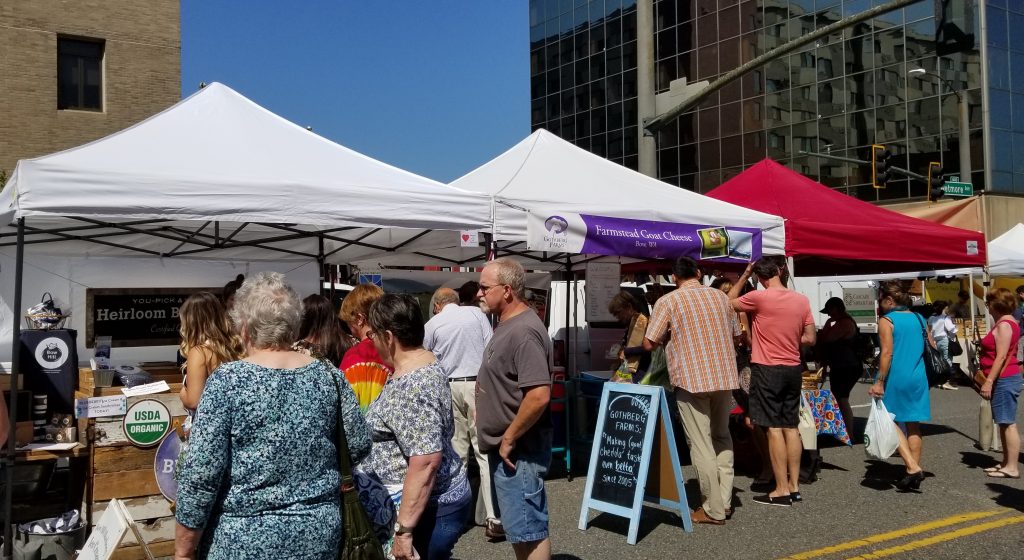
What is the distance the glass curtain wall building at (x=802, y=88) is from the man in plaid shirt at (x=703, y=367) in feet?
75.9

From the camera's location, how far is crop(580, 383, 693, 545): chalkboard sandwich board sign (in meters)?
5.82

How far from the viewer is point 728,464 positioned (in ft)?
20.2

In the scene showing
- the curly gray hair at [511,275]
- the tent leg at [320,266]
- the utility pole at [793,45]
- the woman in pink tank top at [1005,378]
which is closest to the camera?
the curly gray hair at [511,275]

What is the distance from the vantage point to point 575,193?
23.6ft

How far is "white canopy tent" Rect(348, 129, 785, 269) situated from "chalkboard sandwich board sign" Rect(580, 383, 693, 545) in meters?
1.54

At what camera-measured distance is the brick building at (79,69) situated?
19500 mm

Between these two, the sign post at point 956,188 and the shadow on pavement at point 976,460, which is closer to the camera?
the shadow on pavement at point 976,460

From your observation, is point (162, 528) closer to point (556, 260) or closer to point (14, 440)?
point (14, 440)

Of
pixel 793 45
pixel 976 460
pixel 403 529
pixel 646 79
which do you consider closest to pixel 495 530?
pixel 403 529

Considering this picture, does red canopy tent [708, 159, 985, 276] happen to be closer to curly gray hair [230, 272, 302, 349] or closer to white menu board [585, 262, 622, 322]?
white menu board [585, 262, 622, 322]

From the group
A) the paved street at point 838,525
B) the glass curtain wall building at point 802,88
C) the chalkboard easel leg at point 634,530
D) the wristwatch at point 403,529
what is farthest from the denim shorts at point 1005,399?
the glass curtain wall building at point 802,88

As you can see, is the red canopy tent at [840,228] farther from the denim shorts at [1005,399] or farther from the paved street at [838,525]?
the paved street at [838,525]

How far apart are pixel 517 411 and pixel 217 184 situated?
8.79 ft

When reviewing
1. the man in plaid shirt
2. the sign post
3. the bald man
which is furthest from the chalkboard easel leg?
the sign post
